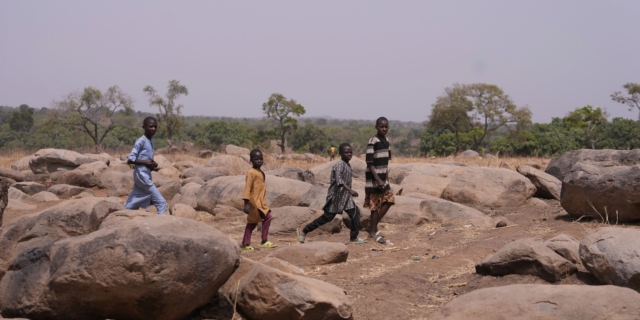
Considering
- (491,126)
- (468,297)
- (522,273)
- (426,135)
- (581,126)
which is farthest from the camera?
(426,135)

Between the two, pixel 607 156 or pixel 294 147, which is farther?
pixel 294 147

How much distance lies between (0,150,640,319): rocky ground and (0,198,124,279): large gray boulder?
111 mm

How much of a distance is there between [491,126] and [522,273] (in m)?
28.3

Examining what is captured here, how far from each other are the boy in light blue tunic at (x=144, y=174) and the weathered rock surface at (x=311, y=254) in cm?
156

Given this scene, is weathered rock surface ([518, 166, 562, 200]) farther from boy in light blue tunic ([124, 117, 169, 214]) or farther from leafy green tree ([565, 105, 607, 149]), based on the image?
leafy green tree ([565, 105, 607, 149])

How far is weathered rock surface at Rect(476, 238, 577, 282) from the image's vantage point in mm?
5273

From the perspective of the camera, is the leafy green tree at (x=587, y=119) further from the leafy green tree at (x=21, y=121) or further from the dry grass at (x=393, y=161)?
the leafy green tree at (x=21, y=121)

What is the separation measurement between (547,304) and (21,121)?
1733 inches

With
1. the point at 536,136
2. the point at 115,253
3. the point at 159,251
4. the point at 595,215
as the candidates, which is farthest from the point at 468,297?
the point at 536,136

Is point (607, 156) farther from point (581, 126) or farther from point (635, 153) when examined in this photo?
point (581, 126)

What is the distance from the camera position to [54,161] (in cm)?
1789

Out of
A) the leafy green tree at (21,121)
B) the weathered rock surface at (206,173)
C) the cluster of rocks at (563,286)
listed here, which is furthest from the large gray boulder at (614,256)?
the leafy green tree at (21,121)

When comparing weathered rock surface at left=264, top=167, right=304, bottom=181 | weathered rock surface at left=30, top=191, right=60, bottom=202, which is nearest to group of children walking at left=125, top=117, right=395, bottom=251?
weathered rock surface at left=264, top=167, right=304, bottom=181

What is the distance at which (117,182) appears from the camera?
14695 mm
